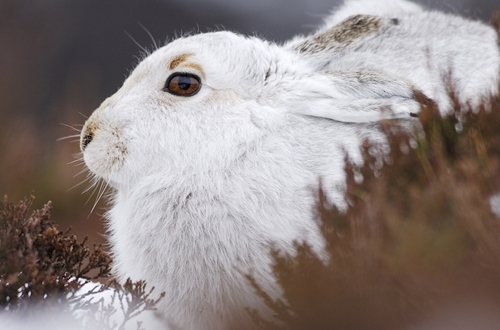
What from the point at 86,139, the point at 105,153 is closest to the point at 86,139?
the point at 86,139

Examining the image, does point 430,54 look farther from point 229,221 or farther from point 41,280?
point 41,280

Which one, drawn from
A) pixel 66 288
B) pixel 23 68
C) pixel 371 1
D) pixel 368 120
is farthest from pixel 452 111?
pixel 23 68

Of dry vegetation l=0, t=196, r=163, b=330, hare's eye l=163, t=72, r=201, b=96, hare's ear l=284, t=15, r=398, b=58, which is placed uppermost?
hare's ear l=284, t=15, r=398, b=58

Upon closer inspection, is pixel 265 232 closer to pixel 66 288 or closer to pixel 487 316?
pixel 66 288

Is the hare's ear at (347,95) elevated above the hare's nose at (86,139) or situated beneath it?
elevated above

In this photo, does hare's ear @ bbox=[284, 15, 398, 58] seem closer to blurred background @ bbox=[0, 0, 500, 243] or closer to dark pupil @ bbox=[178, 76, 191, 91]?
dark pupil @ bbox=[178, 76, 191, 91]

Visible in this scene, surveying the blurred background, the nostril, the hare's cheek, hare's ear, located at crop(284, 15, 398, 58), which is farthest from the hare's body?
the blurred background

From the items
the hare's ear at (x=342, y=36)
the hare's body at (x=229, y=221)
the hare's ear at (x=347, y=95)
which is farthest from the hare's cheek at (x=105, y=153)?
the hare's ear at (x=342, y=36)

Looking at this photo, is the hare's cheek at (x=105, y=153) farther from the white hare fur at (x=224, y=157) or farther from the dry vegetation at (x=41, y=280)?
the dry vegetation at (x=41, y=280)
